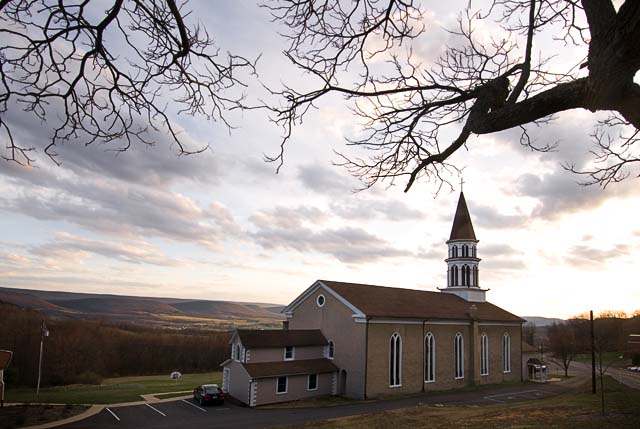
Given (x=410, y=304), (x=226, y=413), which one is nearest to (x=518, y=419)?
(x=226, y=413)

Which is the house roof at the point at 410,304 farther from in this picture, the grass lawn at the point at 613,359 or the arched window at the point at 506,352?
the grass lawn at the point at 613,359

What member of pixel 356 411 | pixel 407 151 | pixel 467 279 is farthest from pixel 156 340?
pixel 407 151

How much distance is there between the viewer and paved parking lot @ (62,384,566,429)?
2327 centimetres

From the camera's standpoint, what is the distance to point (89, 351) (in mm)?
74250

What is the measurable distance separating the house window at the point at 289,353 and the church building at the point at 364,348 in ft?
0.22

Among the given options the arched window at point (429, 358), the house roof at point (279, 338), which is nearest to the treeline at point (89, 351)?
the house roof at point (279, 338)

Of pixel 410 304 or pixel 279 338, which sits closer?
pixel 279 338

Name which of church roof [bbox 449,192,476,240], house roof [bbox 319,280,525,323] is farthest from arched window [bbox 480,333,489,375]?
church roof [bbox 449,192,476,240]

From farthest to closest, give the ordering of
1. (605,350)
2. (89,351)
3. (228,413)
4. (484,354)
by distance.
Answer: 1. (89,351)
2. (605,350)
3. (484,354)
4. (228,413)

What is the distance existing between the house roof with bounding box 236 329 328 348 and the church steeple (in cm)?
1885

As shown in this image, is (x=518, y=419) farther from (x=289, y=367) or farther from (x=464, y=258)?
(x=464, y=258)

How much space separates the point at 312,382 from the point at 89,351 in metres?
57.5

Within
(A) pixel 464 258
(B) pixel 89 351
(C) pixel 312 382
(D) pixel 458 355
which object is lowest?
(B) pixel 89 351

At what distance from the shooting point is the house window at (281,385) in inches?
1162
